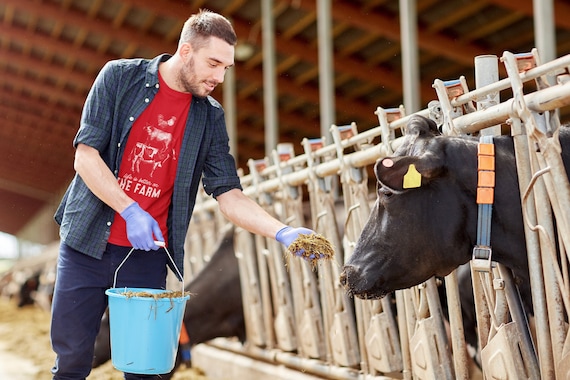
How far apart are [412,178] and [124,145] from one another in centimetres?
102

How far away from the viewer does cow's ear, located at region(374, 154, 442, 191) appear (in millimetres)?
2475

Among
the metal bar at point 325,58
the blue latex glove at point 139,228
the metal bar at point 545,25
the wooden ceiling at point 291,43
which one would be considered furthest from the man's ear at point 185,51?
the wooden ceiling at point 291,43

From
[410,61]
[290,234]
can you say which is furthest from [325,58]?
[290,234]

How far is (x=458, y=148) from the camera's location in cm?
255

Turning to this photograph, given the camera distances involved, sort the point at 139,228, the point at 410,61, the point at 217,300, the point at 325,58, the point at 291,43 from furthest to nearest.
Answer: the point at 291,43, the point at 325,58, the point at 410,61, the point at 217,300, the point at 139,228

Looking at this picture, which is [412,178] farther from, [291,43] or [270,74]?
[291,43]

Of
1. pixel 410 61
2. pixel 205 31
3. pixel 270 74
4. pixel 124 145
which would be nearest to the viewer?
pixel 205 31

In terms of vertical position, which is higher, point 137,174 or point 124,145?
point 124,145

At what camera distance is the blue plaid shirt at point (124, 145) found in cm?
285

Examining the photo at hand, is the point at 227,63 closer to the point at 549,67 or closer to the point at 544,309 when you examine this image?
the point at 549,67

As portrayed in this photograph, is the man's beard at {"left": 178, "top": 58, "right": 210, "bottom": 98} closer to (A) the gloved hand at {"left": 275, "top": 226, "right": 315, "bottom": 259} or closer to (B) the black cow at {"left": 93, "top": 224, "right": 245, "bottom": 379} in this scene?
(A) the gloved hand at {"left": 275, "top": 226, "right": 315, "bottom": 259}

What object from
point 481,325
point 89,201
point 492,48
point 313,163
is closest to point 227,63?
point 89,201

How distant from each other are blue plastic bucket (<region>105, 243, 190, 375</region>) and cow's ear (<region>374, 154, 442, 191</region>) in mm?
766

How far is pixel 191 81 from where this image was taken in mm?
2859
